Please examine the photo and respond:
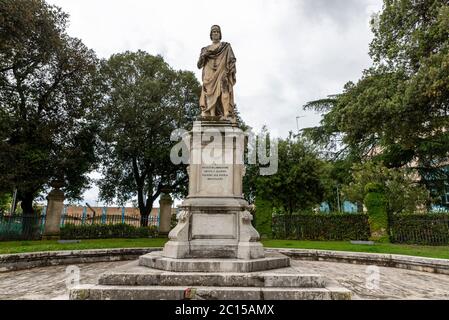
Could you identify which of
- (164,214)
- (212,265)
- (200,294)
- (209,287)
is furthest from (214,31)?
(164,214)

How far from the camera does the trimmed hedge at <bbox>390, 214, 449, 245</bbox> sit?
17.0 metres

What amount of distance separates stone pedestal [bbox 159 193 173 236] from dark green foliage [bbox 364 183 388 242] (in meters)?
13.0

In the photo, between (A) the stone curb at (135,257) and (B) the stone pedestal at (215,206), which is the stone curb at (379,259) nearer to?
(A) the stone curb at (135,257)

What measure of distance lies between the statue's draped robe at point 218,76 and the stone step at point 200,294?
4957 mm

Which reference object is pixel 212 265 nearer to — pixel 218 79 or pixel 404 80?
pixel 218 79

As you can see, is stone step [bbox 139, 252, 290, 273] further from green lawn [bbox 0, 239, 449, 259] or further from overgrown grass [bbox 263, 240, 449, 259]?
overgrown grass [bbox 263, 240, 449, 259]

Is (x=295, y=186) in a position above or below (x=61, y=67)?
below

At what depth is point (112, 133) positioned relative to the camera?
82.4 ft

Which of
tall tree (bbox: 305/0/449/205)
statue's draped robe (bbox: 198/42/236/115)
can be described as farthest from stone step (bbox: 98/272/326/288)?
tall tree (bbox: 305/0/449/205)

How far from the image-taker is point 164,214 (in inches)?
858

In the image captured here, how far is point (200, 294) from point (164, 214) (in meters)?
17.7
